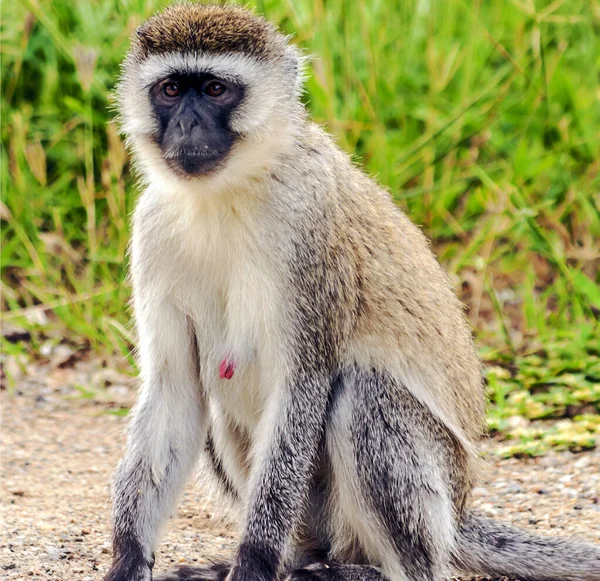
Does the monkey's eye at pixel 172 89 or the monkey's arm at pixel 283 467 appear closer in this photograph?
the monkey's arm at pixel 283 467

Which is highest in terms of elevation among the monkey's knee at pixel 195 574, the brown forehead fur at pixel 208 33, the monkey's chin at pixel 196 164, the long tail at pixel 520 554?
the brown forehead fur at pixel 208 33

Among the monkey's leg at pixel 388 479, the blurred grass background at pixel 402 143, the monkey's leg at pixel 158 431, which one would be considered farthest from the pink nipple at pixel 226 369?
the blurred grass background at pixel 402 143

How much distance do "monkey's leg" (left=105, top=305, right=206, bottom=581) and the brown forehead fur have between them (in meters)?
0.93

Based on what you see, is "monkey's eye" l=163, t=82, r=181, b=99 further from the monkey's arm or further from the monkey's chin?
the monkey's arm

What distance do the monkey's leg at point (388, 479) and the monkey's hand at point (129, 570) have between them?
2.35 feet

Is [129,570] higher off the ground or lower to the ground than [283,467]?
lower

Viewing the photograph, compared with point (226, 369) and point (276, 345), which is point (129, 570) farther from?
point (276, 345)

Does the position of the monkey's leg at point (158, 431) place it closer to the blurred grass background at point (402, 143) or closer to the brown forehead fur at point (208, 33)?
the brown forehead fur at point (208, 33)

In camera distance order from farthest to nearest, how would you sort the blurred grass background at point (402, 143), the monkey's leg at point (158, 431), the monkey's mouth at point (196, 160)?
the blurred grass background at point (402, 143) → the monkey's leg at point (158, 431) → the monkey's mouth at point (196, 160)

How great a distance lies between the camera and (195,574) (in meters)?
3.94

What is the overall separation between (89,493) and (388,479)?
1630mm

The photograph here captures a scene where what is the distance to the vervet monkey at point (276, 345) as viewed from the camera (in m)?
3.75

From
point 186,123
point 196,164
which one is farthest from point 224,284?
point 186,123

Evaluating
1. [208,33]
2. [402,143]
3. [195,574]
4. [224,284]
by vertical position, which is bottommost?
[195,574]
